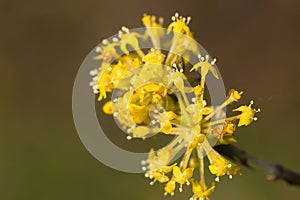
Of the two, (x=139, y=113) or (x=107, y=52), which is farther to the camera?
(x=107, y=52)

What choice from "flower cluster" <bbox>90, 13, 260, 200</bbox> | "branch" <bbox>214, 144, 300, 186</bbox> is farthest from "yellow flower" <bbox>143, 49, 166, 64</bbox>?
"branch" <bbox>214, 144, 300, 186</bbox>

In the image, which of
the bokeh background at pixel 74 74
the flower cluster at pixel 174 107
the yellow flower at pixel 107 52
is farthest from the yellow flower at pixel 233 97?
the bokeh background at pixel 74 74

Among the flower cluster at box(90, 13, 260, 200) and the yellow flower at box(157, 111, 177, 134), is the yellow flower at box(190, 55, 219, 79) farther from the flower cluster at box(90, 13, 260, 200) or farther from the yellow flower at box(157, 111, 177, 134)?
the yellow flower at box(157, 111, 177, 134)

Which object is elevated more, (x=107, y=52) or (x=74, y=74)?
(x=74, y=74)

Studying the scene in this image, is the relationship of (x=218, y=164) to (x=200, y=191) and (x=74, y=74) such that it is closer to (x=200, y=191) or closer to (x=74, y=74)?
(x=200, y=191)

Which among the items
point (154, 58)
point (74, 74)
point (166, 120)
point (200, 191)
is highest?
point (74, 74)

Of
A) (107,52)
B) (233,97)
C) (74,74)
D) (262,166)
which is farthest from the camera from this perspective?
(74,74)

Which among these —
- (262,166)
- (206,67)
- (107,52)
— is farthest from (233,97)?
(107,52)
